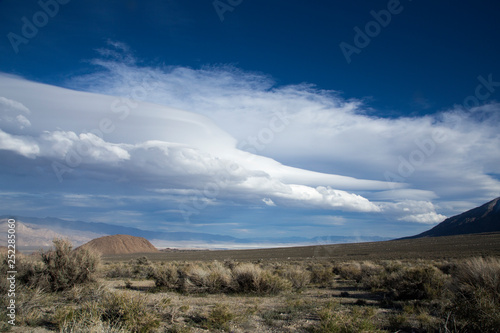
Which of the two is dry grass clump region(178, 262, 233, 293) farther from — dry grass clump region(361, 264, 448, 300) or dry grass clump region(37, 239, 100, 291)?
dry grass clump region(361, 264, 448, 300)

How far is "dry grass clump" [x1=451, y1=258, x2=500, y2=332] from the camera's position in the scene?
6457mm

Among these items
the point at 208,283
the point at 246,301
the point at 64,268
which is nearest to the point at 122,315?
the point at 246,301

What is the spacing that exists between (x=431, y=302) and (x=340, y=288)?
6212 millimetres

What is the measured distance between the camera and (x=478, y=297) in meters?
7.45

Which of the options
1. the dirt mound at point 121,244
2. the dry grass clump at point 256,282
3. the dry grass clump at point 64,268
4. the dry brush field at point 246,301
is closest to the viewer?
the dry brush field at point 246,301

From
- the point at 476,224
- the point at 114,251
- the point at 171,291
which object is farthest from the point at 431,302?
the point at 476,224

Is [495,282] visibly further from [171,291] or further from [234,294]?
[171,291]

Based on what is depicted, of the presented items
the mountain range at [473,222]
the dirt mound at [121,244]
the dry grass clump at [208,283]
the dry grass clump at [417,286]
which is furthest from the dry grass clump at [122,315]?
the mountain range at [473,222]

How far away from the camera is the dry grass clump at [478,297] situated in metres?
6.46

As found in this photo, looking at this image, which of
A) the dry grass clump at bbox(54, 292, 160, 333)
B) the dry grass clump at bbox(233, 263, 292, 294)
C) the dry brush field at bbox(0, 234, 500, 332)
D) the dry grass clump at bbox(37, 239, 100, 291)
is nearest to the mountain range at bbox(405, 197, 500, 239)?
the dry brush field at bbox(0, 234, 500, 332)

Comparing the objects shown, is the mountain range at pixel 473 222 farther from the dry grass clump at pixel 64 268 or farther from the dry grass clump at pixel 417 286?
the dry grass clump at pixel 64 268

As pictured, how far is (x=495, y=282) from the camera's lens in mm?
8766

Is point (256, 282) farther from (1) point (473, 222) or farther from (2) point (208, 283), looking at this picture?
(1) point (473, 222)

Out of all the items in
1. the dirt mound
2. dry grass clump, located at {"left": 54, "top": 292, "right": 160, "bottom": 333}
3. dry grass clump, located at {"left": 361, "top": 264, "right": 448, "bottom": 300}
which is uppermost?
dry grass clump, located at {"left": 54, "top": 292, "right": 160, "bottom": 333}
